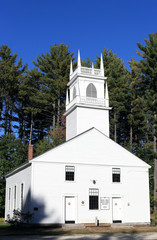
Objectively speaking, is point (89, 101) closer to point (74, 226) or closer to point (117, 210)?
point (117, 210)

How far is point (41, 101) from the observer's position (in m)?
53.0

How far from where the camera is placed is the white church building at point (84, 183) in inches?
1030

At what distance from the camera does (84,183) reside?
27578 millimetres

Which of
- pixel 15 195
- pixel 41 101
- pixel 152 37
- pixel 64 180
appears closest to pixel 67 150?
pixel 64 180

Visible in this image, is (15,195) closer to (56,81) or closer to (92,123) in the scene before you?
(92,123)

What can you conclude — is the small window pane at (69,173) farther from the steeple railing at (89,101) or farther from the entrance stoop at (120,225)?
the steeple railing at (89,101)

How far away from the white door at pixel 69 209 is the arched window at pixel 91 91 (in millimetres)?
11107

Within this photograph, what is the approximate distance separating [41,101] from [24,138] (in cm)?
967

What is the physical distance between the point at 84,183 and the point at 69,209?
97.4 inches

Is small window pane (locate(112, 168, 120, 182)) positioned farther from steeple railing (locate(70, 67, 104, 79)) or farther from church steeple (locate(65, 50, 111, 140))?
steeple railing (locate(70, 67, 104, 79))

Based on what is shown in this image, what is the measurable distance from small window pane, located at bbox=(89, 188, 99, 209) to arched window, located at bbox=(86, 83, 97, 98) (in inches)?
398

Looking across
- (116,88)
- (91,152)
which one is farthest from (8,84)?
(91,152)

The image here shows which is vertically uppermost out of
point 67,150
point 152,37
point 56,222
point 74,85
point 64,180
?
point 152,37

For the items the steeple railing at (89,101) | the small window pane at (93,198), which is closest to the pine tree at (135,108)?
the steeple railing at (89,101)
